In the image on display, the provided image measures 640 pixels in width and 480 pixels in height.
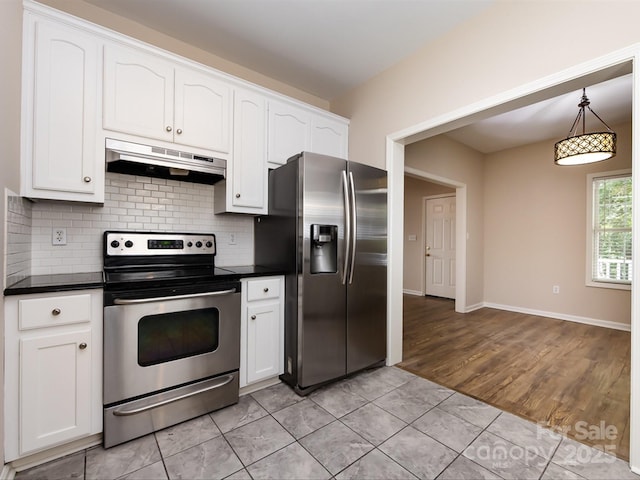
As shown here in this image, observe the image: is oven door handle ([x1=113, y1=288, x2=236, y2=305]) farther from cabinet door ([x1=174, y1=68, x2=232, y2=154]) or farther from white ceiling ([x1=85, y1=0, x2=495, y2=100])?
white ceiling ([x1=85, y1=0, x2=495, y2=100])

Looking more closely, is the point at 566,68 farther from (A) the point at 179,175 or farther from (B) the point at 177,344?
(B) the point at 177,344

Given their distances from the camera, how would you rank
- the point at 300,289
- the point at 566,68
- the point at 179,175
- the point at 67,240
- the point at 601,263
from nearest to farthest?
the point at 566,68 < the point at 67,240 < the point at 300,289 < the point at 179,175 < the point at 601,263

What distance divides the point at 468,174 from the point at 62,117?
204 inches

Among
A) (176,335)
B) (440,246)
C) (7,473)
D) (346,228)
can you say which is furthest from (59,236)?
(440,246)

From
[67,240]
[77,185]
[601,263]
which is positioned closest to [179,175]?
[77,185]

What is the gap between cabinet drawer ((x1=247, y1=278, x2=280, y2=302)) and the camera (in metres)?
2.20

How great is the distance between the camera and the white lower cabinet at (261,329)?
2.18m

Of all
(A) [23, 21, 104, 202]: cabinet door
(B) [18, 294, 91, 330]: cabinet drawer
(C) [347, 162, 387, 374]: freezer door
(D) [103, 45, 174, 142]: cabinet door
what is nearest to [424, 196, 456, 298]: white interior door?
(C) [347, 162, 387, 374]: freezer door

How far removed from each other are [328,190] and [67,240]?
1842 millimetres

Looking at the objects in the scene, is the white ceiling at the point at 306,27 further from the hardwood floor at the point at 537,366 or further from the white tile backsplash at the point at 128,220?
the hardwood floor at the point at 537,366

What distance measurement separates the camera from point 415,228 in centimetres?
637

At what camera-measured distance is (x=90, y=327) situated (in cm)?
159

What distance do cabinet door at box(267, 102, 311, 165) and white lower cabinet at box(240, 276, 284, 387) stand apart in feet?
3.63

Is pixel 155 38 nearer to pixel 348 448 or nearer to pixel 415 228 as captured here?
pixel 348 448
